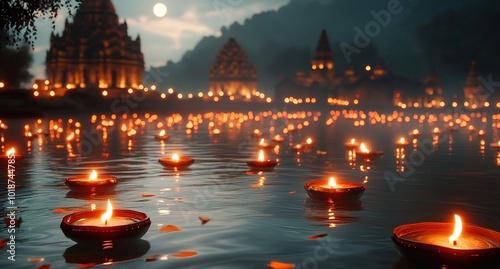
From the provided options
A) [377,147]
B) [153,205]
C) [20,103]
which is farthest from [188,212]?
[20,103]

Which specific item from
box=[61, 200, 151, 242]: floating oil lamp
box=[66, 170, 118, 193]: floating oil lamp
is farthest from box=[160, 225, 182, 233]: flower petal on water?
box=[66, 170, 118, 193]: floating oil lamp

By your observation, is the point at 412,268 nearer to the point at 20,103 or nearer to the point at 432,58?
the point at 20,103

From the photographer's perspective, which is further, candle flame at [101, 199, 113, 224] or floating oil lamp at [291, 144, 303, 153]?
floating oil lamp at [291, 144, 303, 153]

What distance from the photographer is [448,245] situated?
550cm

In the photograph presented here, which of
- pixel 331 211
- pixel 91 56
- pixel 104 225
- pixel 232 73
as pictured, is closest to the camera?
pixel 104 225

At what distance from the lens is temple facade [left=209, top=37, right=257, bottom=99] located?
128m

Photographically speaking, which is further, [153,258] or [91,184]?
[91,184]

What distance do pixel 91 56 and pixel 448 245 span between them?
7961cm

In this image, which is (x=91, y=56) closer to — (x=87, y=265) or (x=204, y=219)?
(x=204, y=219)

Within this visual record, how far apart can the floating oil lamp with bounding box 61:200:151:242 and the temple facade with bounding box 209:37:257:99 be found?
121 metres

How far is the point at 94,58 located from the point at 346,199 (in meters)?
75.7

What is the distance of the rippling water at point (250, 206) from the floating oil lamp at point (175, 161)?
22 centimetres

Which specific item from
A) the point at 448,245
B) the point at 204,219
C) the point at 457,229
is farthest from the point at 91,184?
the point at 457,229

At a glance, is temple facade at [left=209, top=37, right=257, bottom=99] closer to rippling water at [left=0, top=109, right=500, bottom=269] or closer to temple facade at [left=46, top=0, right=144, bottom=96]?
temple facade at [left=46, top=0, right=144, bottom=96]
